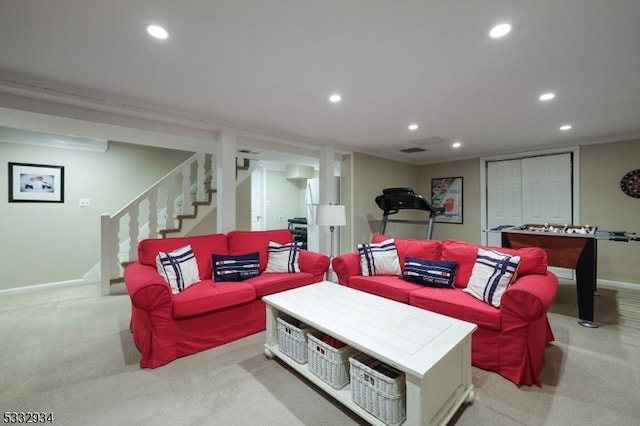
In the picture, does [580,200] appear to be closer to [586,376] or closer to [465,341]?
[586,376]

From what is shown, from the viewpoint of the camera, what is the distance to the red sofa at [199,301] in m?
2.12

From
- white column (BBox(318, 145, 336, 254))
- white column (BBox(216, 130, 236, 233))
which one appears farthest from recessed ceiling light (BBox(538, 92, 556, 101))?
white column (BBox(216, 130, 236, 233))

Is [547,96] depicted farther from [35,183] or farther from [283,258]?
[35,183]

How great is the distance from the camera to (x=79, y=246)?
4.32 meters

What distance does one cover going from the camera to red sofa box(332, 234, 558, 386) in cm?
189

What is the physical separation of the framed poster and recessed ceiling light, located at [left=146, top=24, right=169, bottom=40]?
5.54m

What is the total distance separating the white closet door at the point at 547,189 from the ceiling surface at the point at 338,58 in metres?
1.50

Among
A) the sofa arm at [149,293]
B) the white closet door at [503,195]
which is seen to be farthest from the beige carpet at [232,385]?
the white closet door at [503,195]

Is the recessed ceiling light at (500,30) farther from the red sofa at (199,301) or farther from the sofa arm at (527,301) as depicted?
the red sofa at (199,301)

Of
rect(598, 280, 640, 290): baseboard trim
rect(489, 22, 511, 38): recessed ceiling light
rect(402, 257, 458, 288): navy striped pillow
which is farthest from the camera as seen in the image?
rect(598, 280, 640, 290): baseboard trim

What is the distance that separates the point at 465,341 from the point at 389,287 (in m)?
1.02

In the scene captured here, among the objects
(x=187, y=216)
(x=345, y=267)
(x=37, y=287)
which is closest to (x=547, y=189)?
(x=345, y=267)

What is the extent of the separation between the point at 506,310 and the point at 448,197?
4.59 meters

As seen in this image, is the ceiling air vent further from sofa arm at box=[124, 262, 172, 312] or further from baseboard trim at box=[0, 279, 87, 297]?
baseboard trim at box=[0, 279, 87, 297]
